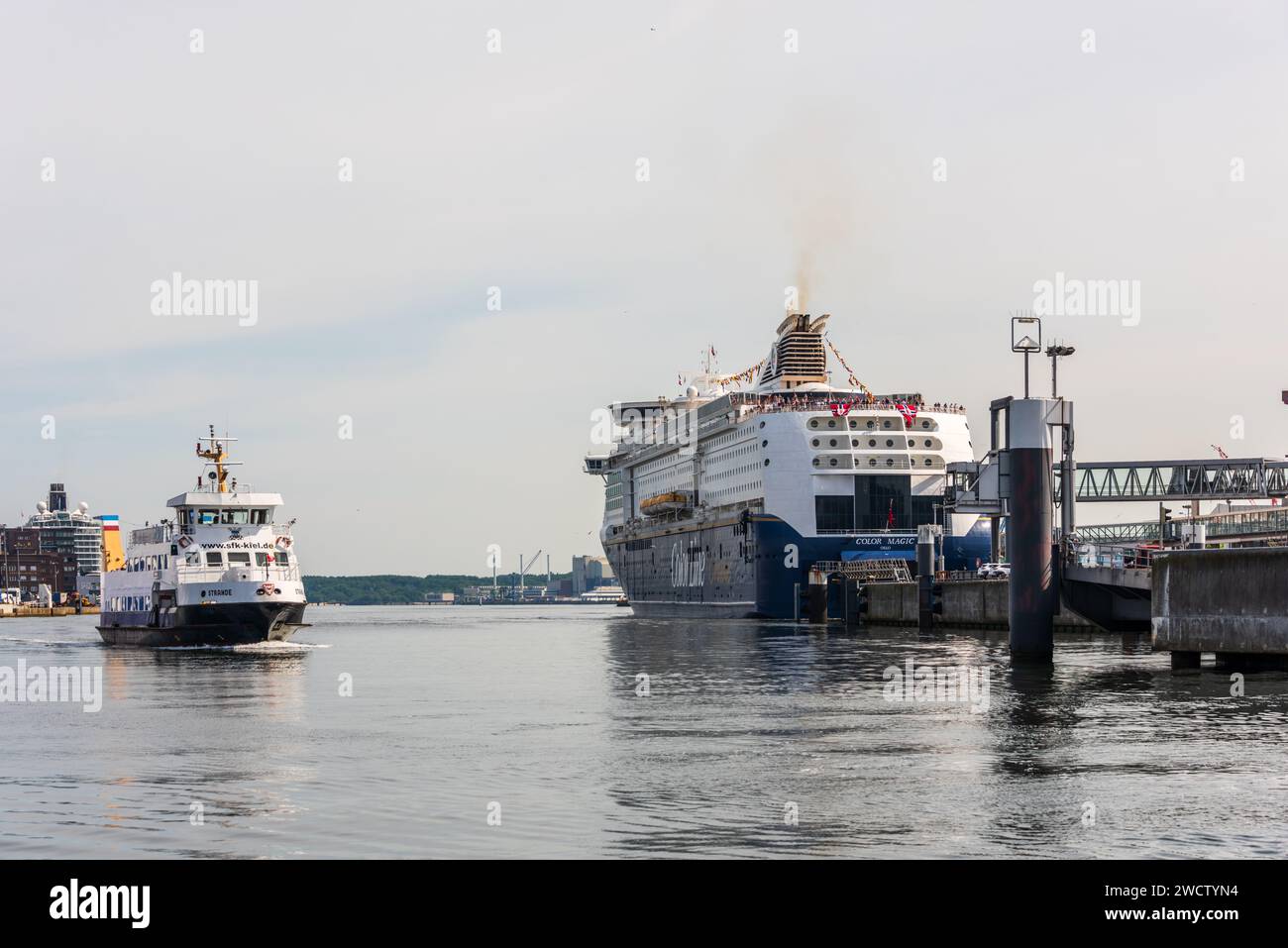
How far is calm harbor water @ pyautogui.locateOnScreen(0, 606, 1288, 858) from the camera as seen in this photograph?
1811 cm

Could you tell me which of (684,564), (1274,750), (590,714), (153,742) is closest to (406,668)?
(590,714)

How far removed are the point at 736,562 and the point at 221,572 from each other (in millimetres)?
47604

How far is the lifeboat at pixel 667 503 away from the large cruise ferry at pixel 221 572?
5614cm

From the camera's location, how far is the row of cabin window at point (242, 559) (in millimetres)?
67312

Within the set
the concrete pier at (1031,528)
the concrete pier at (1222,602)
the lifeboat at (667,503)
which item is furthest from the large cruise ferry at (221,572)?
the lifeboat at (667,503)

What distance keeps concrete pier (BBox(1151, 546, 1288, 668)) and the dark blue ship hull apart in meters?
53.7

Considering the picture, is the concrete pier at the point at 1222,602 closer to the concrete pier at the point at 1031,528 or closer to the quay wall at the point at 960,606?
the concrete pier at the point at 1031,528

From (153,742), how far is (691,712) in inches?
475

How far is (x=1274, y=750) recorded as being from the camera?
25000 millimetres

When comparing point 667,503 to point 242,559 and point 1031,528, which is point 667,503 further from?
point 1031,528

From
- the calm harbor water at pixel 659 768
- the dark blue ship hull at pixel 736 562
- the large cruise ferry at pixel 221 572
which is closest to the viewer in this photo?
the calm harbor water at pixel 659 768
